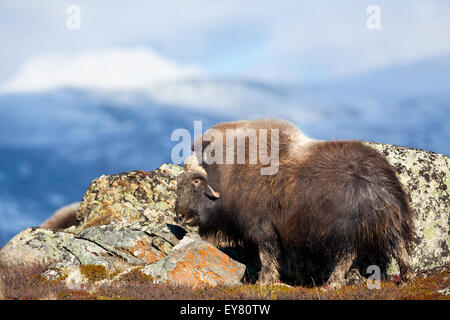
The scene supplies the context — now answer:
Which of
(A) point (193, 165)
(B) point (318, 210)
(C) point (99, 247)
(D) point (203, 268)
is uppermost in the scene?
(A) point (193, 165)

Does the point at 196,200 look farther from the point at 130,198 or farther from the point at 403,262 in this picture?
the point at 403,262

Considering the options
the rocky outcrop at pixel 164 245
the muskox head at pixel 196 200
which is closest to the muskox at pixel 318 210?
the muskox head at pixel 196 200

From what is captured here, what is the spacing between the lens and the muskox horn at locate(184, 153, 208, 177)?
34.7 feet

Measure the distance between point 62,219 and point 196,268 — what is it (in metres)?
9.18

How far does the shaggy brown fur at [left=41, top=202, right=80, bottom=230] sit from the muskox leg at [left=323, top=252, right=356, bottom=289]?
10.3 m

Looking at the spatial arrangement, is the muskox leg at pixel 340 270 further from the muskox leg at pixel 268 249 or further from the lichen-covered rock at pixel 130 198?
the lichen-covered rock at pixel 130 198

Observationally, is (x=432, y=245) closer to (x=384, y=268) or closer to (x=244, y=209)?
(x=384, y=268)

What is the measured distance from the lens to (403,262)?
9047mm

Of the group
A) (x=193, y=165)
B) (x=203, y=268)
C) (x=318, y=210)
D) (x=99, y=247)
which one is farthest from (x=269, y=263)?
(x=99, y=247)

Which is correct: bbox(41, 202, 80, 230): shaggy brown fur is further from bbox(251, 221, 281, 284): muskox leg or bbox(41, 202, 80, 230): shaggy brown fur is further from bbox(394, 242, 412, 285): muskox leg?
bbox(394, 242, 412, 285): muskox leg

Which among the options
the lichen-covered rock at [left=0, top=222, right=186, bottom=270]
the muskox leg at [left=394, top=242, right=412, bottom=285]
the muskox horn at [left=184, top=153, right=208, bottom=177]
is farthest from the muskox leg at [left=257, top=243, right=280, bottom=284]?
the lichen-covered rock at [left=0, top=222, right=186, bottom=270]

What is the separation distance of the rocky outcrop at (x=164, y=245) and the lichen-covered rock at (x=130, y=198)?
5 centimetres

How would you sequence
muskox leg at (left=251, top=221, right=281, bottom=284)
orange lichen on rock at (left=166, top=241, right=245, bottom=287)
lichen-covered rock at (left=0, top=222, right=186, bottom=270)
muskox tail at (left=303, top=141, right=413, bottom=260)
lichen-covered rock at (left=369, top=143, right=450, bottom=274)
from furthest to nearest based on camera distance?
lichen-covered rock at (left=0, top=222, right=186, bottom=270) → lichen-covered rock at (left=369, top=143, right=450, bottom=274) → muskox leg at (left=251, top=221, right=281, bottom=284) → orange lichen on rock at (left=166, top=241, right=245, bottom=287) → muskox tail at (left=303, top=141, right=413, bottom=260)
